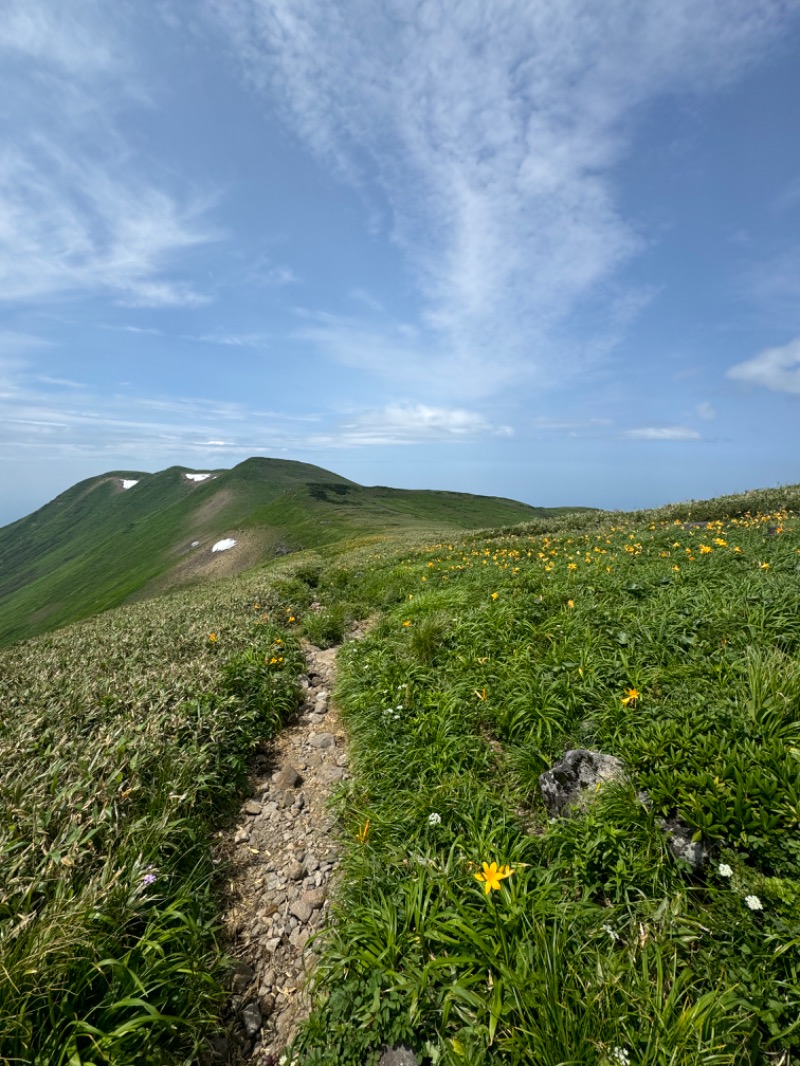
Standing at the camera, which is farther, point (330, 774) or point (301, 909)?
point (330, 774)

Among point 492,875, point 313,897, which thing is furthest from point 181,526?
point 492,875

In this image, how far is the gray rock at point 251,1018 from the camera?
3.23 meters

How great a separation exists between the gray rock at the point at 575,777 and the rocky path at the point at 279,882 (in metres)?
2.25

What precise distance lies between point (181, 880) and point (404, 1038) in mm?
2231

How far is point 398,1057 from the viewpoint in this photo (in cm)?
272

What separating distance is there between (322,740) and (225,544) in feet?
233

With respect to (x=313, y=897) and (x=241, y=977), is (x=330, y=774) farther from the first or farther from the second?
(x=241, y=977)

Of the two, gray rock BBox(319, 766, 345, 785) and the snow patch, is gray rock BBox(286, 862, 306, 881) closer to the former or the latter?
gray rock BBox(319, 766, 345, 785)

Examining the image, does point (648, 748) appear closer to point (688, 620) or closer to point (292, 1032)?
point (688, 620)

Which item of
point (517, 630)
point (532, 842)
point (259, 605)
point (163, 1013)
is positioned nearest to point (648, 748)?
point (532, 842)

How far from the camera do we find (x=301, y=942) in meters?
3.85

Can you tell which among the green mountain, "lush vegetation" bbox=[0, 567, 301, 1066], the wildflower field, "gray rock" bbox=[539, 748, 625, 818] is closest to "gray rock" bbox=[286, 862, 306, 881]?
the wildflower field

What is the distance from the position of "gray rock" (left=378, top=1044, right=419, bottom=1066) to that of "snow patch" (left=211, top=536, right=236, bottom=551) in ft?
235

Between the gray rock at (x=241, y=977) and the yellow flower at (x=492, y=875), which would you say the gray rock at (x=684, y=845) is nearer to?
the yellow flower at (x=492, y=875)
